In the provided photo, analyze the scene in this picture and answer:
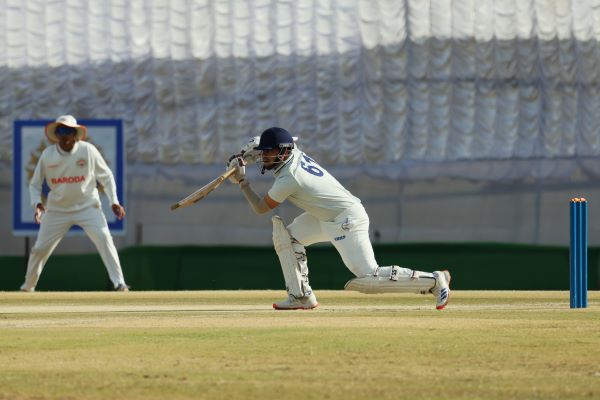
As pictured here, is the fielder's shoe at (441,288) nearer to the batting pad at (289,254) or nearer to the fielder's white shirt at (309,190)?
the fielder's white shirt at (309,190)

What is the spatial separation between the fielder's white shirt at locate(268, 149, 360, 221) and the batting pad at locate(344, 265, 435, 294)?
636 millimetres

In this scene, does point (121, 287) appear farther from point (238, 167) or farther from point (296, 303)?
point (238, 167)

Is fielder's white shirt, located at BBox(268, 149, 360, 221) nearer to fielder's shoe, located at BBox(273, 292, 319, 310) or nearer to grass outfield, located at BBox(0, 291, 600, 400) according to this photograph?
fielder's shoe, located at BBox(273, 292, 319, 310)

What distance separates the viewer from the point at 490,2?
84.7 ft

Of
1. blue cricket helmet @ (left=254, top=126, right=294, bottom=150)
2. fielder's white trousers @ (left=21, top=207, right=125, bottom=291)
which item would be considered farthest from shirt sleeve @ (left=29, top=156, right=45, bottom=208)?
blue cricket helmet @ (left=254, top=126, right=294, bottom=150)

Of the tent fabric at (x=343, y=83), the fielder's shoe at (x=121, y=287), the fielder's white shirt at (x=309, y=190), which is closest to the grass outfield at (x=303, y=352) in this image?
the fielder's white shirt at (x=309, y=190)

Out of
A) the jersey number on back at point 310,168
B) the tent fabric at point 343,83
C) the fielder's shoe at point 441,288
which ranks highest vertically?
the tent fabric at point 343,83

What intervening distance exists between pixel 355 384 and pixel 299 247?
5.41 metres

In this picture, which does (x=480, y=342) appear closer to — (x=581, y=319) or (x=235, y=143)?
(x=581, y=319)

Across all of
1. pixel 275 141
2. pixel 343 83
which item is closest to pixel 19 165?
pixel 343 83

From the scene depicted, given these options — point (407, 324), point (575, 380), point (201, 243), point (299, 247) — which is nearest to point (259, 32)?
point (201, 243)

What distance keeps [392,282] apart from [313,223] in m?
0.94

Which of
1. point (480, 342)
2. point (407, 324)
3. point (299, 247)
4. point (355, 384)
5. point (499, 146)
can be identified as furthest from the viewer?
point (499, 146)

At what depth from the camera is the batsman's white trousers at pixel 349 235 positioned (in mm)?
14039
